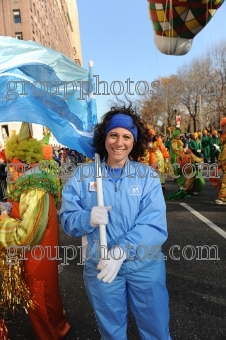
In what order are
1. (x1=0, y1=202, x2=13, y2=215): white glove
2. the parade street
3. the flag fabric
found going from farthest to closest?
the parade street, (x1=0, y1=202, x2=13, y2=215): white glove, the flag fabric

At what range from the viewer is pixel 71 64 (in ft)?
6.17

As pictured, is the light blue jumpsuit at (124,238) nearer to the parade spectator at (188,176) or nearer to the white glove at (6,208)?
the white glove at (6,208)

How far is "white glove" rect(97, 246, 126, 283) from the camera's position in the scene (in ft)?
5.03

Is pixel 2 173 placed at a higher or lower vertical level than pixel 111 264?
lower

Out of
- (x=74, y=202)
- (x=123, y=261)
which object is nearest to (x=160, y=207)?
(x=123, y=261)

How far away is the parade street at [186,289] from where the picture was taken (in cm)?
237

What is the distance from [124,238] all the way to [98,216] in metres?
0.21

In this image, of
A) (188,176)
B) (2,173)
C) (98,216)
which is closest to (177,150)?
(188,176)

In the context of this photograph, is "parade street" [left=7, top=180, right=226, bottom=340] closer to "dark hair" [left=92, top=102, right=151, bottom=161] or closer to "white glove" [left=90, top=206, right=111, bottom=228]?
"white glove" [left=90, top=206, right=111, bottom=228]

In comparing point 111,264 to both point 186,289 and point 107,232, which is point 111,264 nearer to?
→ point 107,232

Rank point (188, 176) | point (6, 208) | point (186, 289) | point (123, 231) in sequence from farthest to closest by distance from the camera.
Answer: point (188, 176) → point (186, 289) → point (6, 208) → point (123, 231)

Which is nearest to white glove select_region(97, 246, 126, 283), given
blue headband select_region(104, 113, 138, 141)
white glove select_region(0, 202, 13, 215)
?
blue headband select_region(104, 113, 138, 141)

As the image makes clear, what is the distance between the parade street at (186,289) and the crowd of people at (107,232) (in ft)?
1.97

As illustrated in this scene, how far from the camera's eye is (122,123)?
5.72ft
